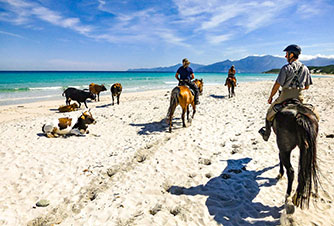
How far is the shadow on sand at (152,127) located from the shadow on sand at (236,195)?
13.6ft

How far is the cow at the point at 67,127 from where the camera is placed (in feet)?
25.6

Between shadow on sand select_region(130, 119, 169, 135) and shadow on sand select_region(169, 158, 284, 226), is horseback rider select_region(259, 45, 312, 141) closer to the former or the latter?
shadow on sand select_region(169, 158, 284, 226)

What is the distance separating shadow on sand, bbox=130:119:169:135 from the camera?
28.1 ft

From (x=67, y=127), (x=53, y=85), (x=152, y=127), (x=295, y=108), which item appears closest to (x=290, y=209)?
(x=295, y=108)

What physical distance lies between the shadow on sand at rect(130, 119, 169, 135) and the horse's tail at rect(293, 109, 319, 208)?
594 cm

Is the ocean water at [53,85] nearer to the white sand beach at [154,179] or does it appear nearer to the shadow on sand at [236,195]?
the white sand beach at [154,179]

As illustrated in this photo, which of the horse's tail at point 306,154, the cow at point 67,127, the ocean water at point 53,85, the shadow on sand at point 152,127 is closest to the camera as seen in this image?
the horse's tail at point 306,154

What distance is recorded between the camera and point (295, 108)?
11.4 ft

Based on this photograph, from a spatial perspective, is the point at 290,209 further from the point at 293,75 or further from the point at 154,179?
the point at 154,179

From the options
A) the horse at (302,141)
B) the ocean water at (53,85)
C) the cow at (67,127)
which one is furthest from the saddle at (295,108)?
the ocean water at (53,85)

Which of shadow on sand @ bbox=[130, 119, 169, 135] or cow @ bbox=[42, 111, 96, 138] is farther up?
cow @ bbox=[42, 111, 96, 138]

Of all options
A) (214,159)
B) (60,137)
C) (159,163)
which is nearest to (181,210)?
(159,163)

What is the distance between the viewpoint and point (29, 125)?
30.7 feet

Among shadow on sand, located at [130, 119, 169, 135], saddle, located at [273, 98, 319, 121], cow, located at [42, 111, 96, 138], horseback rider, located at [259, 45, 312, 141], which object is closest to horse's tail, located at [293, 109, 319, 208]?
saddle, located at [273, 98, 319, 121]
